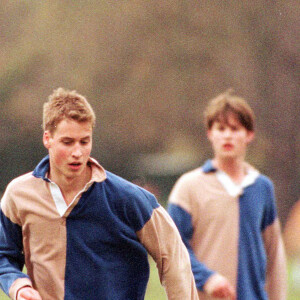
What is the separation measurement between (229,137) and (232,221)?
0.53 meters

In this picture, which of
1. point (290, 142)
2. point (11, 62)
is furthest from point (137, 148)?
point (290, 142)

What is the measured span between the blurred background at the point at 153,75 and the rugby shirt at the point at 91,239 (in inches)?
388

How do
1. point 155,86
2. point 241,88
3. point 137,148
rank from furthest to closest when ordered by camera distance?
point 137,148 → point 155,86 → point 241,88

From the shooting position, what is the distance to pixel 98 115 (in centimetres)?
2266

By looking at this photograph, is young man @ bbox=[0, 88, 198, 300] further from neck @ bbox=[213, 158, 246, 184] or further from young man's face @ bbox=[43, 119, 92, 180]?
neck @ bbox=[213, 158, 246, 184]

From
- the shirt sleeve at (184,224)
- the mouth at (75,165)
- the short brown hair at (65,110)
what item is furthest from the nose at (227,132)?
the mouth at (75,165)

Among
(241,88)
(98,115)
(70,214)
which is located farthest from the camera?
(98,115)

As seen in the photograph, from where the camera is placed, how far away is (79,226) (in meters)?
4.58

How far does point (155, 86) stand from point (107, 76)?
3.72 ft

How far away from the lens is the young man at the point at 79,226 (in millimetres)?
4551

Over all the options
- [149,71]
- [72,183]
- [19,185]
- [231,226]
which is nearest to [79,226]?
[72,183]

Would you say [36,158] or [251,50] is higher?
[251,50]

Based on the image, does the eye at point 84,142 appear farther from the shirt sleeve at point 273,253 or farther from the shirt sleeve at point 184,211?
the shirt sleeve at point 273,253

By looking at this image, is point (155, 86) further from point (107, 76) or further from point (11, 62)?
point (11, 62)
